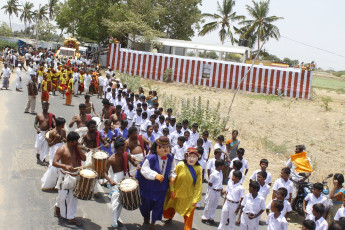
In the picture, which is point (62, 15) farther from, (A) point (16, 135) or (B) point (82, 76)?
(A) point (16, 135)

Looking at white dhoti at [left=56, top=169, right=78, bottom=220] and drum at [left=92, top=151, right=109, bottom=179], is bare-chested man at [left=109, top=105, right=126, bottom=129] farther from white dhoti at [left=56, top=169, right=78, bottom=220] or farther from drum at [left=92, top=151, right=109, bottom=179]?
white dhoti at [left=56, top=169, right=78, bottom=220]

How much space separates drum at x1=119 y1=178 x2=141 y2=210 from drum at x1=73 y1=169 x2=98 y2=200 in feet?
1.59

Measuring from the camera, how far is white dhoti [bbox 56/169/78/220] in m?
6.28

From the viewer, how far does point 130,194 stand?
605 centimetres

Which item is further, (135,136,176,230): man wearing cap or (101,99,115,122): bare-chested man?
(101,99,115,122): bare-chested man

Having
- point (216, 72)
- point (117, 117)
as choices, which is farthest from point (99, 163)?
point (216, 72)

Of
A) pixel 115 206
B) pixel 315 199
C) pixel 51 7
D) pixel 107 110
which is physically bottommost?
pixel 115 206

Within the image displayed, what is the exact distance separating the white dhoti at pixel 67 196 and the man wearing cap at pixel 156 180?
45.0 inches

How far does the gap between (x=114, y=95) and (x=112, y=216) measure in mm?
9540

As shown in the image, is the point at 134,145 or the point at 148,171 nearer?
Answer: the point at 148,171

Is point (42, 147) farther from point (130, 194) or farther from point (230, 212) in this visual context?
point (230, 212)

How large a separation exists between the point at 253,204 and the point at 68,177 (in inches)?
122

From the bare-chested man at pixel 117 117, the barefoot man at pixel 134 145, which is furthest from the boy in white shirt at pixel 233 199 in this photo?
the bare-chested man at pixel 117 117

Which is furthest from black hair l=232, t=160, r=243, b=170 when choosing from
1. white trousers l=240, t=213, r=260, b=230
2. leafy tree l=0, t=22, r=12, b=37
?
leafy tree l=0, t=22, r=12, b=37
